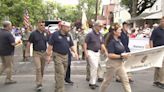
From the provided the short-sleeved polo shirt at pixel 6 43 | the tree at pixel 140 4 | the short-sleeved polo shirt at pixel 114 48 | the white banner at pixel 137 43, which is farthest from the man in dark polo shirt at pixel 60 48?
the tree at pixel 140 4

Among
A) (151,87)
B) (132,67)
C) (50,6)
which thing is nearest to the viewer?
(132,67)

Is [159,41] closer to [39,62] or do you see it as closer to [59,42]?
[59,42]

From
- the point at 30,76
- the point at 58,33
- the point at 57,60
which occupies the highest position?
the point at 58,33

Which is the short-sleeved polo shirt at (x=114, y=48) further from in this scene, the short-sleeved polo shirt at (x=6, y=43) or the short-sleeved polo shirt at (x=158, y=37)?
the short-sleeved polo shirt at (x=6, y=43)

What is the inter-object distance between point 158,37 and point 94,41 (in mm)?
1730

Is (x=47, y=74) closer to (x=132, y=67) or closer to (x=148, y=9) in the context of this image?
(x=132, y=67)

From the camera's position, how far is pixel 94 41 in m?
11.5

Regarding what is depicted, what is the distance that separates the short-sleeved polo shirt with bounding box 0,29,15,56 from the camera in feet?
40.8

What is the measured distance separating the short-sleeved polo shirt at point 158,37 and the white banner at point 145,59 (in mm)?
265

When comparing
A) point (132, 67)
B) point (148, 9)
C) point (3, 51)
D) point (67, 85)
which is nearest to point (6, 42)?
point (3, 51)

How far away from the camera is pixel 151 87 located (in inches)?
466

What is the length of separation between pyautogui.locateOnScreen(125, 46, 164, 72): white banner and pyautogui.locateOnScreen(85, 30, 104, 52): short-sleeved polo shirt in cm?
110

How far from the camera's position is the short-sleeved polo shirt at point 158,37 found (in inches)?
456

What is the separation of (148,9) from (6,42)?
47390mm
